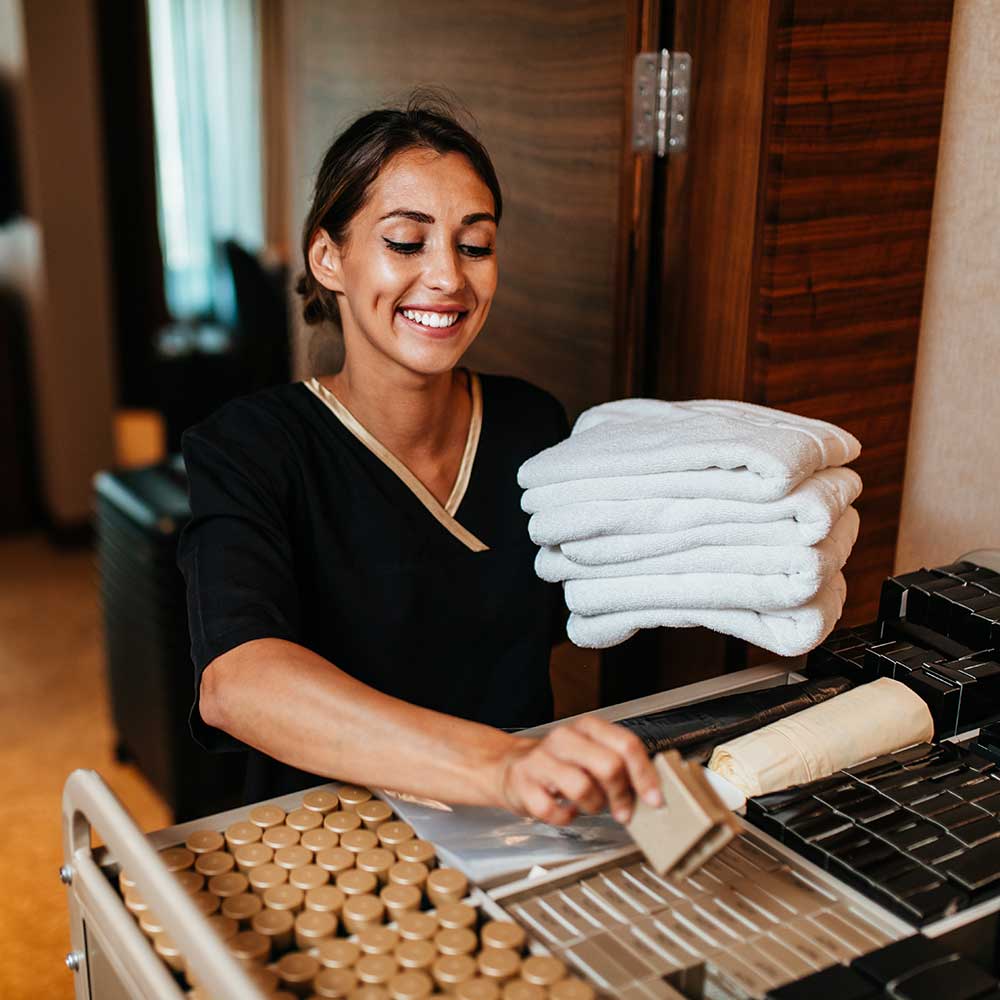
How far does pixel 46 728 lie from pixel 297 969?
2.21 meters

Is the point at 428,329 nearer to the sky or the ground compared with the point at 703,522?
nearer to the sky

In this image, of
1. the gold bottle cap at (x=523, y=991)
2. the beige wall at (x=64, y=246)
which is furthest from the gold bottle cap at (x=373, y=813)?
the beige wall at (x=64, y=246)

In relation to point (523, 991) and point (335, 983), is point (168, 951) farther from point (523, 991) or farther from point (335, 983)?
point (523, 991)

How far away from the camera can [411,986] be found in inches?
29.3

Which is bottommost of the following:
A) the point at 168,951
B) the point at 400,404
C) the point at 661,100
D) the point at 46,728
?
the point at 46,728

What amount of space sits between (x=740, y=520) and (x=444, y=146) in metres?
0.50

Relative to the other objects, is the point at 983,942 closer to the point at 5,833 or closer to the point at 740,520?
the point at 740,520

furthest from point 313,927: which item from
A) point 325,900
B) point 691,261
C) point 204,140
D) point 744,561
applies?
point 204,140

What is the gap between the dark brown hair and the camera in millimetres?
1227

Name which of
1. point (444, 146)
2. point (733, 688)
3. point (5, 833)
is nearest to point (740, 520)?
point (733, 688)

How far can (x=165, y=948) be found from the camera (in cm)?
81

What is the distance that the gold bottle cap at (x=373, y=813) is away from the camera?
0.92m

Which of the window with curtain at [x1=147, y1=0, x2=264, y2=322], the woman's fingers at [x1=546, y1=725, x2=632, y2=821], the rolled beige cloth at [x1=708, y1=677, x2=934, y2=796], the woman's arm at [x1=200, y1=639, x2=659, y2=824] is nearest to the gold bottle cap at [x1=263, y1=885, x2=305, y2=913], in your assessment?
the woman's arm at [x1=200, y1=639, x2=659, y2=824]

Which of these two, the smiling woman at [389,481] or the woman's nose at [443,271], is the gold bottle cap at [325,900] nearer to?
the smiling woman at [389,481]
